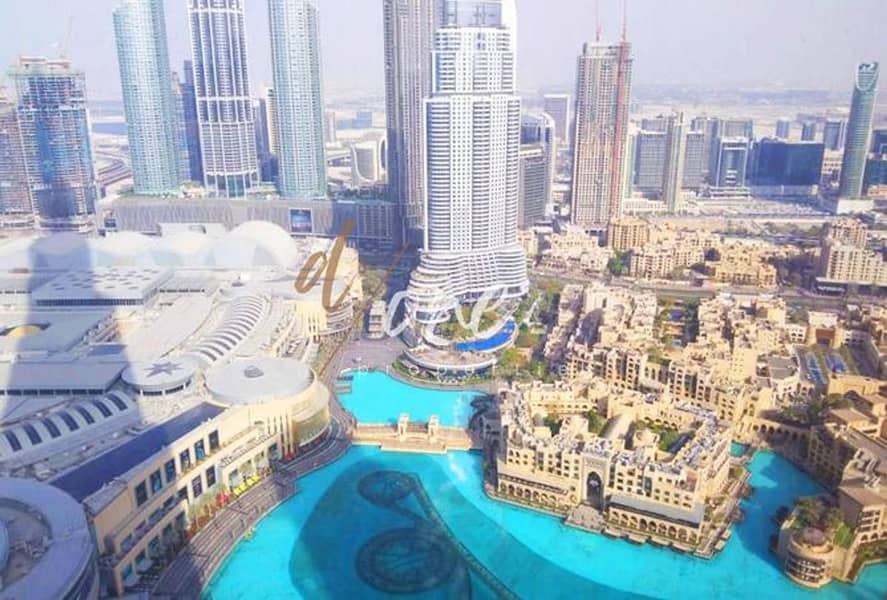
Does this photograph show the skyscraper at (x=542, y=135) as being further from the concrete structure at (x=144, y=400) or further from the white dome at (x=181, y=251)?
the white dome at (x=181, y=251)

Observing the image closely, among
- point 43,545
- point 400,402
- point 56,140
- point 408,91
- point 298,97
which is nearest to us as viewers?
point 43,545

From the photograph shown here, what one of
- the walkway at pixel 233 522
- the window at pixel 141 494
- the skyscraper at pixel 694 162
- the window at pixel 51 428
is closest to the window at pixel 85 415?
the window at pixel 51 428

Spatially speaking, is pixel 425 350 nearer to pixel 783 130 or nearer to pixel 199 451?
pixel 199 451

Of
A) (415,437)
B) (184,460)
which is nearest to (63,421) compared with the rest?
(184,460)

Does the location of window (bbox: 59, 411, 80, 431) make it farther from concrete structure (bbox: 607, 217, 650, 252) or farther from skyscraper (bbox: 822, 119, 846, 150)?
skyscraper (bbox: 822, 119, 846, 150)

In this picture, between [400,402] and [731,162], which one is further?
[731,162]

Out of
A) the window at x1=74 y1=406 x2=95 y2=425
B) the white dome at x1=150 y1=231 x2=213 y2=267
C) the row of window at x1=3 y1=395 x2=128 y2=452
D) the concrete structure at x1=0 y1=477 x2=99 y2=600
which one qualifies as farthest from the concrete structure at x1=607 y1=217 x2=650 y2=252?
the concrete structure at x1=0 y1=477 x2=99 y2=600

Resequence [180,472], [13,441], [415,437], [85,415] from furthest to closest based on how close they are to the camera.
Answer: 1. [415,437]
2. [85,415]
3. [180,472]
4. [13,441]

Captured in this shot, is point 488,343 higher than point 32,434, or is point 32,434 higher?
point 32,434
